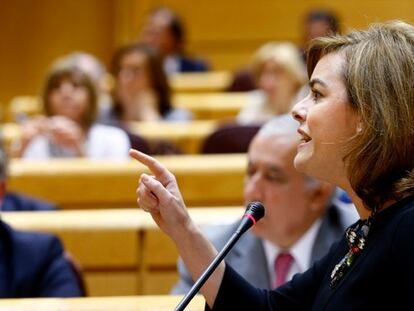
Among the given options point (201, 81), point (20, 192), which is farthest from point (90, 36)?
point (20, 192)

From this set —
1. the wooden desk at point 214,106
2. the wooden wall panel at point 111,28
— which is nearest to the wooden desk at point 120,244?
the wooden desk at point 214,106

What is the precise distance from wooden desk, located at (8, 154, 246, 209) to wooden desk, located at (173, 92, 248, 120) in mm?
1930

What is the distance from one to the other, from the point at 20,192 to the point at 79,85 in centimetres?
94

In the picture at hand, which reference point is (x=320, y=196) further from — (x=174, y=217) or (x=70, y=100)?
(x=70, y=100)

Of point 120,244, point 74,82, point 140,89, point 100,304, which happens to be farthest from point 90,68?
point 100,304

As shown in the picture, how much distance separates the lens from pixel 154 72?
4.47 meters

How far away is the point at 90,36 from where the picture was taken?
22.5 ft

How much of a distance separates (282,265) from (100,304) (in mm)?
580

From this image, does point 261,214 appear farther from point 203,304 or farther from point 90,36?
point 90,36

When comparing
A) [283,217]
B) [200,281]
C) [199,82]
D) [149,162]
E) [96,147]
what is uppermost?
[149,162]

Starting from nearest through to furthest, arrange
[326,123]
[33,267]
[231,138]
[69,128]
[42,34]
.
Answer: [326,123] → [33,267] → [69,128] → [231,138] → [42,34]

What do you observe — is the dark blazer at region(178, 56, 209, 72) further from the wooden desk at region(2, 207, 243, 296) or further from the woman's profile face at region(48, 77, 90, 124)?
the wooden desk at region(2, 207, 243, 296)

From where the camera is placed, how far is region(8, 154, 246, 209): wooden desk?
280cm

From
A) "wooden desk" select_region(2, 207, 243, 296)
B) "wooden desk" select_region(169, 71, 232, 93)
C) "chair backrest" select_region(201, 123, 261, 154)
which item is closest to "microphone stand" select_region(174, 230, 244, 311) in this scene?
"wooden desk" select_region(2, 207, 243, 296)
